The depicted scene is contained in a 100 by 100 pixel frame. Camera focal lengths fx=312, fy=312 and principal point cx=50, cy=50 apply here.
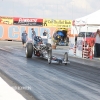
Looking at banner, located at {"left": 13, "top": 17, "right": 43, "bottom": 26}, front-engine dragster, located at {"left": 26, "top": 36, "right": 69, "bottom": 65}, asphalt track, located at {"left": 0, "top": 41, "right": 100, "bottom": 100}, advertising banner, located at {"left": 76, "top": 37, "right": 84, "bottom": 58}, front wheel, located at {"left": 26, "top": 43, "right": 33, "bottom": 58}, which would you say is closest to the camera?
asphalt track, located at {"left": 0, "top": 41, "right": 100, "bottom": 100}

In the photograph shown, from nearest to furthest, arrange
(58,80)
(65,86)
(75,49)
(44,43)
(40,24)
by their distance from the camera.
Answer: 1. (65,86)
2. (58,80)
3. (44,43)
4. (75,49)
5. (40,24)

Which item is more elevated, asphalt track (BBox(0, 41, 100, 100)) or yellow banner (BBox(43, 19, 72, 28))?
yellow banner (BBox(43, 19, 72, 28))

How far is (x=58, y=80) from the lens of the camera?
10.0 m

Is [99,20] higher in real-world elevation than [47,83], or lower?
higher

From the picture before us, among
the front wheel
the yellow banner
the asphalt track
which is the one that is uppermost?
the yellow banner

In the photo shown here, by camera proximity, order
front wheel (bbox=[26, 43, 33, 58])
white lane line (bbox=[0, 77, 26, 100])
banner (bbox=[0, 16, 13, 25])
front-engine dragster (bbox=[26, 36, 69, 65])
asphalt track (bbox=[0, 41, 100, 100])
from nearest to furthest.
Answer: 1. white lane line (bbox=[0, 77, 26, 100])
2. asphalt track (bbox=[0, 41, 100, 100])
3. front-engine dragster (bbox=[26, 36, 69, 65])
4. front wheel (bbox=[26, 43, 33, 58])
5. banner (bbox=[0, 16, 13, 25])

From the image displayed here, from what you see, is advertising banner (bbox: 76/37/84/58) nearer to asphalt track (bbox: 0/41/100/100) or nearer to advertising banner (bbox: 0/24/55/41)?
asphalt track (bbox: 0/41/100/100)

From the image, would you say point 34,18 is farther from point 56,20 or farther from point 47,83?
point 47,83

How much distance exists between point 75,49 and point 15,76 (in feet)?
39.7

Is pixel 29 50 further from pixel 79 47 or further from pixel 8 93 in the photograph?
pixel 8 93

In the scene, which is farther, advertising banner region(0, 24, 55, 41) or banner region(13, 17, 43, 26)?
banner region(13, 17, 43, 26)

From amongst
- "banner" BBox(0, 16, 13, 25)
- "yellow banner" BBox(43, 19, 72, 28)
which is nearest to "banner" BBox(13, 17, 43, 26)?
"banner" BBox(0, 16, 13, 25)

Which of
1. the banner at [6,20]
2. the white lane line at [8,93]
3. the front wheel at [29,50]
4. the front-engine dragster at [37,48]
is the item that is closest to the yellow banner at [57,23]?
the banner at [6,20]

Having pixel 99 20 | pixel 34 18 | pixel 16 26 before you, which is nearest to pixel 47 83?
pixel 99 20
